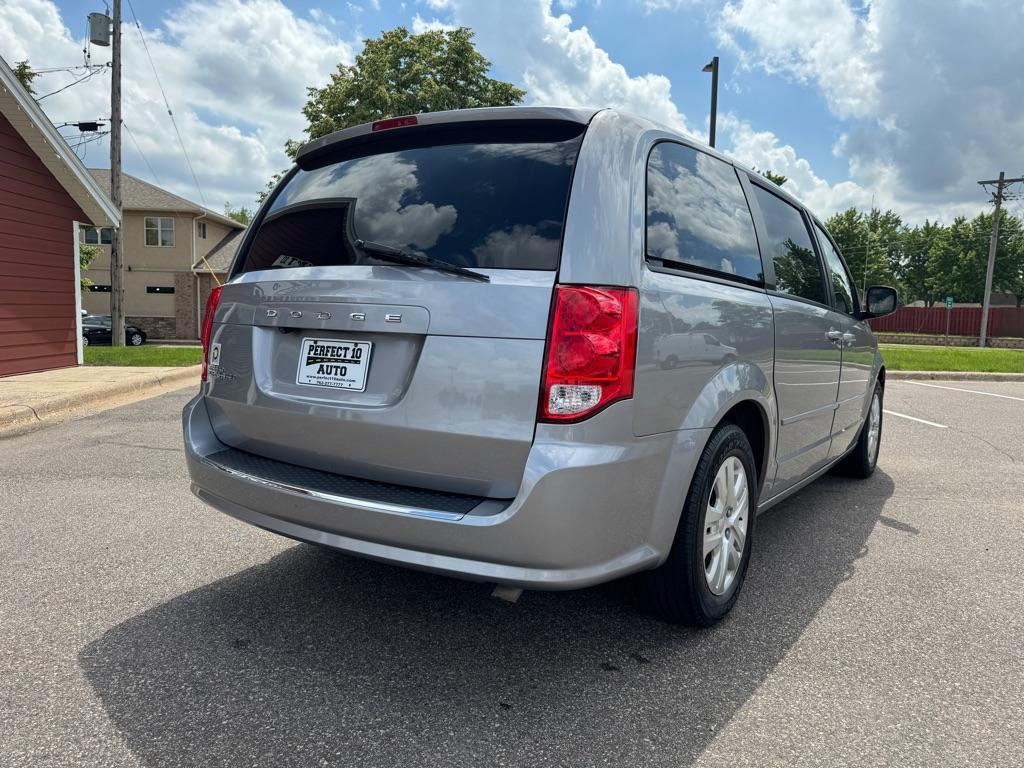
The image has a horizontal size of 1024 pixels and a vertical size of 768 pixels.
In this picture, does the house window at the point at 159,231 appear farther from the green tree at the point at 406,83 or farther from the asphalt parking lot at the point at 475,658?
the asphalt parking lot at the point at 475,658

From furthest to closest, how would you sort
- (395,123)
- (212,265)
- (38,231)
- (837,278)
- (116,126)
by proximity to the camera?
(212,265) < (116,126) < (38,231) < (837,278) < (395,123)

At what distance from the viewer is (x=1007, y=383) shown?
13.4m

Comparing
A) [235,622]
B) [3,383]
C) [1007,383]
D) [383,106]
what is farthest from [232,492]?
[383,106]

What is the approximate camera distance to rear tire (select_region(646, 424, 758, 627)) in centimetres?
255

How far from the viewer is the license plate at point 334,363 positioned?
238cm

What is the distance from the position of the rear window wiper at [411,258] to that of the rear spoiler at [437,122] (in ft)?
1.65

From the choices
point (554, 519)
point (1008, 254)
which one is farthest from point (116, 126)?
point (1008, 254)

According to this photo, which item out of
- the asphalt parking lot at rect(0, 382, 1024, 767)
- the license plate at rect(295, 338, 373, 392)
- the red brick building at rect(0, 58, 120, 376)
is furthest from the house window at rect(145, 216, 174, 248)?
the license plate at rect(295, 338, 373, 392)

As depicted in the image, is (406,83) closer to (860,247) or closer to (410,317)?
(410,317)

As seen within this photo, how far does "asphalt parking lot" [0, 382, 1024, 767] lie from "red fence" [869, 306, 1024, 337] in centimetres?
4608

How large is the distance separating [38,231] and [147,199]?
77.3 ft

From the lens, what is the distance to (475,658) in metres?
2.53

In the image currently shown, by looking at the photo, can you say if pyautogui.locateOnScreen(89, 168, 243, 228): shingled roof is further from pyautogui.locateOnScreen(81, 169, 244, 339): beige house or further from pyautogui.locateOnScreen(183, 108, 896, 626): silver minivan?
pyautogui.locateOnScreen(183, 108, 896, 626): silver minivan

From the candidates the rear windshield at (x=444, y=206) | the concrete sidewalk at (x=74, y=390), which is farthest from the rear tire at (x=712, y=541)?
the concrete sidewalk at (x=74, y=390)
